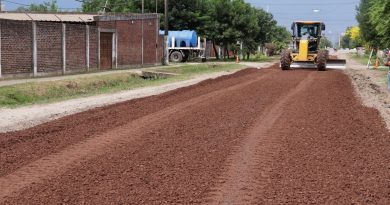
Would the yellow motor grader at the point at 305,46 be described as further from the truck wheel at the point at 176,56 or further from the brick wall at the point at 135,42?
the truck wheel at the point at 176,56

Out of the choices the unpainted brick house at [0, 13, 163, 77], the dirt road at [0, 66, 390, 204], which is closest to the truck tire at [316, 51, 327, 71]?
the unpainted brick house at [0, 13, 163, 77]

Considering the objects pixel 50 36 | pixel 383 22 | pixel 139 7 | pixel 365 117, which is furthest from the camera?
pixel 139 7

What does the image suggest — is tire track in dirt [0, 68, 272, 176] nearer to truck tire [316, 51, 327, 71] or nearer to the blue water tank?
truck tire [316, 51, 327, 71]

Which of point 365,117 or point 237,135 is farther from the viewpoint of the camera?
point 365,117

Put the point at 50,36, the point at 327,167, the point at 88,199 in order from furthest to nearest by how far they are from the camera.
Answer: the point at 50,36 < the point at 327,167 < the point at 88,199

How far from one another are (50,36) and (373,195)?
2281cm

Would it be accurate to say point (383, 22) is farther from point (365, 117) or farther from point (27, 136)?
point (27, 136)

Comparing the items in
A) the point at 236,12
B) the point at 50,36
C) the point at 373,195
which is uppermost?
the point at 236,12

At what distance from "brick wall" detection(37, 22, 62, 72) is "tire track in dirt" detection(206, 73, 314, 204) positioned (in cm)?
1656

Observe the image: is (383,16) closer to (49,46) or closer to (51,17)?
(49,46)

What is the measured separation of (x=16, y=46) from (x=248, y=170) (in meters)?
18.6

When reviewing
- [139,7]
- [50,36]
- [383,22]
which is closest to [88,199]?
[50,36]

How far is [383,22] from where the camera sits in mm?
32094

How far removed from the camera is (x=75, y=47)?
2978cm
